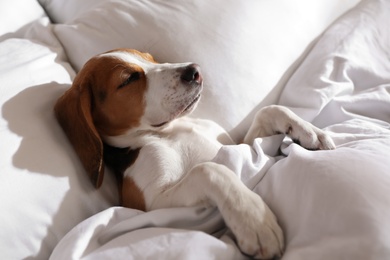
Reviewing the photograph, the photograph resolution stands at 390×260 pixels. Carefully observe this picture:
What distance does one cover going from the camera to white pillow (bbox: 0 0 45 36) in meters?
1.56

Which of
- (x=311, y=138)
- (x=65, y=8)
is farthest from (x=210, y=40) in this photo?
(x=65, y=8)

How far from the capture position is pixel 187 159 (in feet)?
4.03

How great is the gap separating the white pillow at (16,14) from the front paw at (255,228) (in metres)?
1.12

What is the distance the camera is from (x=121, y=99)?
4.10ft

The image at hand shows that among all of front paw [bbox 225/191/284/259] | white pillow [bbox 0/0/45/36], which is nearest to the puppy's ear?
Answer: front paw [bbox 225/191/284/259]

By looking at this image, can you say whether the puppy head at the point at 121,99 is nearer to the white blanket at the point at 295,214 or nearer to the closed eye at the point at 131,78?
the closed eye at the point at 131,78

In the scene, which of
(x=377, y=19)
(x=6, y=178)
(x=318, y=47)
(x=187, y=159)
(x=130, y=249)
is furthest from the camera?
(x=377, y=19)

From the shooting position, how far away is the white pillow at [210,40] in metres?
1.41

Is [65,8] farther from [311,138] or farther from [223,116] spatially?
[311,138]

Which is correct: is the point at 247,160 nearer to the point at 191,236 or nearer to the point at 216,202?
the point at 216,202

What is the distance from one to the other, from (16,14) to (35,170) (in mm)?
825

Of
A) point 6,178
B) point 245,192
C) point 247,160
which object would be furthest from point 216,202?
point 6,178

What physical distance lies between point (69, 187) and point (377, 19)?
4.40 ft

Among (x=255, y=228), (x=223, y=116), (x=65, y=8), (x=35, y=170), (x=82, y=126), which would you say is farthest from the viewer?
(x=65, y=8)
